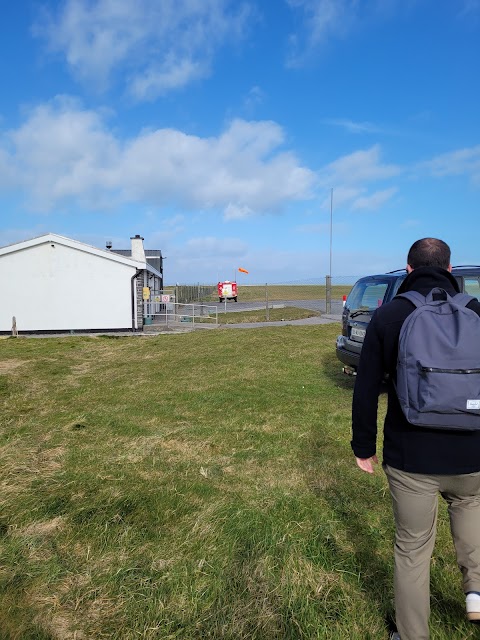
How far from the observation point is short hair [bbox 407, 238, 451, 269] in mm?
1919

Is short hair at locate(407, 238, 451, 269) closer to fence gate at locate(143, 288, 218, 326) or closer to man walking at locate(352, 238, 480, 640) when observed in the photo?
man walking at locate(352, 238, 480, 640)

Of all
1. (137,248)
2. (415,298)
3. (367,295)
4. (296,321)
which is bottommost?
(296,321)

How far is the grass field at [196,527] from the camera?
7.15ft

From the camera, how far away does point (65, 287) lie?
17953 millimetres

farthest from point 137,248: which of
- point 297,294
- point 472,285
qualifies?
point 297,294

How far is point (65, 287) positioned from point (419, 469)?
59.6ft

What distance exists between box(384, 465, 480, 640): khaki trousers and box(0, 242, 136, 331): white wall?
17.3m

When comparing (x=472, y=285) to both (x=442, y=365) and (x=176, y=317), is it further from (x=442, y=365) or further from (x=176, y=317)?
(x=176, y=317)

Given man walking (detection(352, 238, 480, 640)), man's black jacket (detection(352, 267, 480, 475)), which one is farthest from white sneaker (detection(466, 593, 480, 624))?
man's black jacket (detection(352, 267, 480, 475))

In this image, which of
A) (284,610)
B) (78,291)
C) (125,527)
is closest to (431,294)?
(284,610)

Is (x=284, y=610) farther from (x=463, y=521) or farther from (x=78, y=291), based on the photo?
(x=78, y=291)

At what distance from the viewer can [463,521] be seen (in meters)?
1.91

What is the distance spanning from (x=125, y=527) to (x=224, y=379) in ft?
16.9

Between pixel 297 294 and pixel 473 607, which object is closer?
pixel 473 607
